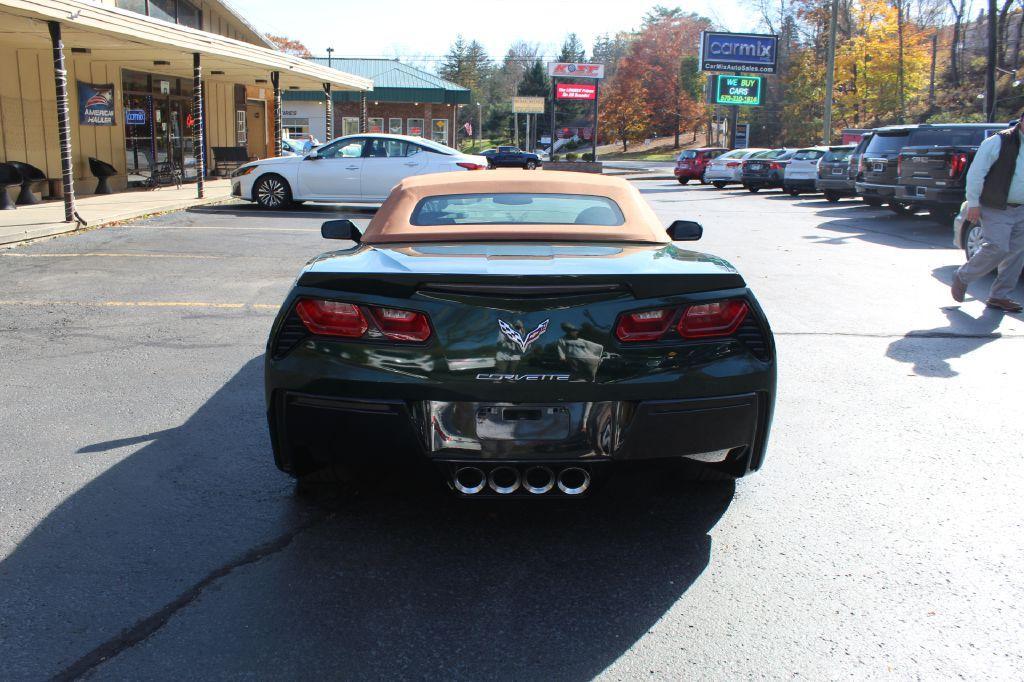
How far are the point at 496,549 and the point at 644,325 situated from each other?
1045 mm

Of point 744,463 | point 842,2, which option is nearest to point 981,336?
point 744,463

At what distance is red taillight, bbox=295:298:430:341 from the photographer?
3270mm

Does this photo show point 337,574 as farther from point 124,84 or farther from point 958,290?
point 124,84

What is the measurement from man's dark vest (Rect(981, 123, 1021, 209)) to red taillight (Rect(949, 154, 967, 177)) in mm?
7418

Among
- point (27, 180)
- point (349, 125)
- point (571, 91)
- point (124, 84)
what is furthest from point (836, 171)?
point (571, 91)

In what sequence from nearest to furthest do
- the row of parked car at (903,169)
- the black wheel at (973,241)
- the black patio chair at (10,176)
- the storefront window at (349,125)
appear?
the black wheel at (973,241)
the row of parked car at (903,169)
the black patio chair at (10,176)
the storefront window at (349,125)

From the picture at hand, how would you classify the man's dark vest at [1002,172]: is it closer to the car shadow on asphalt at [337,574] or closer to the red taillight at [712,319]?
the car shadow on asphalt at [337,574]

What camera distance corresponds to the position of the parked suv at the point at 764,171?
28906mm

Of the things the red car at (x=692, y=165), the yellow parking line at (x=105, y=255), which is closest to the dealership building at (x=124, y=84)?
the yellow parking line at (x=105, y=255)

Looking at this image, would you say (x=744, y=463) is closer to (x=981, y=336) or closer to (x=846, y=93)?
(x=981, y=336)

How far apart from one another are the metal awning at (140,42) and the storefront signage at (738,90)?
29.9 metres

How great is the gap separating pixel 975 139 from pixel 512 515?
1604 cm

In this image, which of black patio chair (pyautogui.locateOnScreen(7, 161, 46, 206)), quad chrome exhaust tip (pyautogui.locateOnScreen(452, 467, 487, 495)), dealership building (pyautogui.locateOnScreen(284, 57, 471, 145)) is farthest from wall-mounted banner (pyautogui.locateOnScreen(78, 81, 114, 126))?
dealership building (pyautogui.locateOnScreen(284, 57, 471, 145))

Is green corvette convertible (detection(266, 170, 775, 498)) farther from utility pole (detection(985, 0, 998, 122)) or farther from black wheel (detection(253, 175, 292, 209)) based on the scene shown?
utility pole (detection(985, 0, 998, 122))
